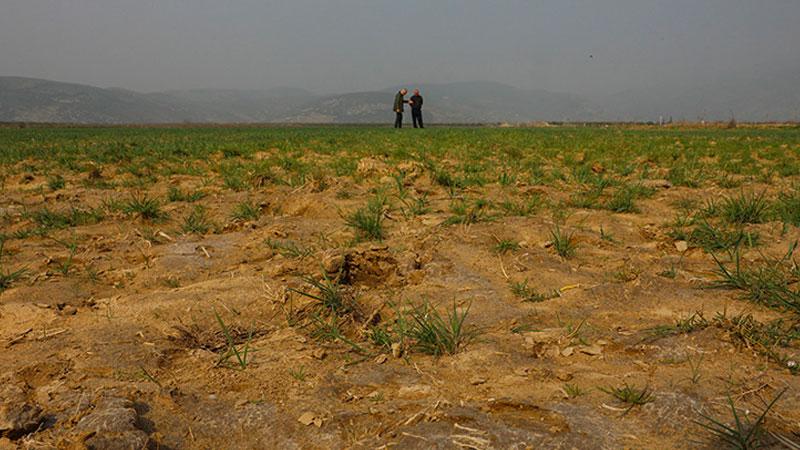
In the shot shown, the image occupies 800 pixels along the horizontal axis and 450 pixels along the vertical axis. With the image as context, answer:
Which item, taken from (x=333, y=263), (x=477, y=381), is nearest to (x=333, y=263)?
(x=333, y=263)

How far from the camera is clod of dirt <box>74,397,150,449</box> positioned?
147 cm

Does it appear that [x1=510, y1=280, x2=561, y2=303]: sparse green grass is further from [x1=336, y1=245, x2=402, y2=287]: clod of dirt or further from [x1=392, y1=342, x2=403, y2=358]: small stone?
[x1=392, y1=342, x2=403, y2=358]: small stone

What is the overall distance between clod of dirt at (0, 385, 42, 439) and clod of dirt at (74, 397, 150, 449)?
5.4 inches

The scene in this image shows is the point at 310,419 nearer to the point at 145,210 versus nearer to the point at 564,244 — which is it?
the point at 564,244

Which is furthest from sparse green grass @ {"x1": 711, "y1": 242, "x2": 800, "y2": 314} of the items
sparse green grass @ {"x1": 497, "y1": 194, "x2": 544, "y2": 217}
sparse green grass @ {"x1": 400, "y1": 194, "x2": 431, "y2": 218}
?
sparse green grass @ {"x1": 400, "y1": 194, "x2": 431, "y2": 218}

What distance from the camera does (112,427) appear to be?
154 centimetres

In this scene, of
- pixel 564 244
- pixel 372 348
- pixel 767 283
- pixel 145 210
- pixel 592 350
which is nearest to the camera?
pixel 592 350

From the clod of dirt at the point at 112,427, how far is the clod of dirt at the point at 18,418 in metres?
0.14

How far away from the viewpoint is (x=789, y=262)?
308cm

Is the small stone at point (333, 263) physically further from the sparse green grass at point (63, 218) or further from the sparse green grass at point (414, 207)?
the sparse green grass at point (63, 218)

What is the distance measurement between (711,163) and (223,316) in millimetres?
8496

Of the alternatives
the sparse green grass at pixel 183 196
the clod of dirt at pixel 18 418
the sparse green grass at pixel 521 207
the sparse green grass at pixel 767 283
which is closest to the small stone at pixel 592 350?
the sparse green grass at pixel 767 283

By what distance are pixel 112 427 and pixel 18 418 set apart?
29 cm

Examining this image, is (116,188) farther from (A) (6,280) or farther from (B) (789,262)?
(B) (789,262)
